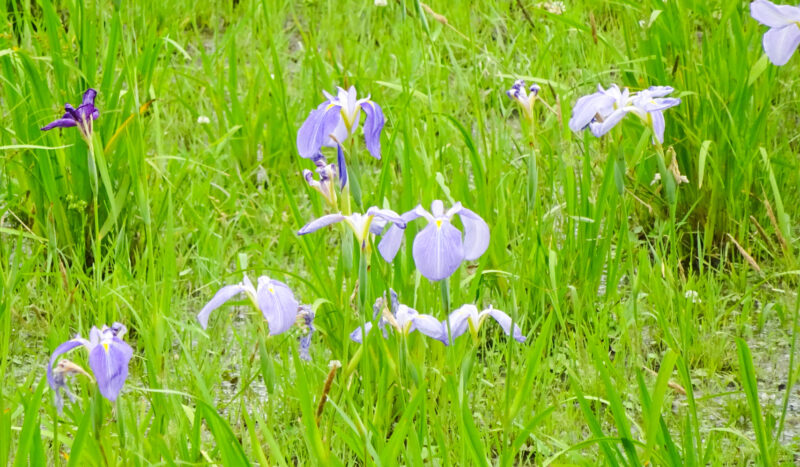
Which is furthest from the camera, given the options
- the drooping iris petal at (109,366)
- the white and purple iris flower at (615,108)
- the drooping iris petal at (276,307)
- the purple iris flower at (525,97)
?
the purple iris flower at (525,97)

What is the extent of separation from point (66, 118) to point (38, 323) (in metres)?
0.68

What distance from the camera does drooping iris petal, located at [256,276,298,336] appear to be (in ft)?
3.69

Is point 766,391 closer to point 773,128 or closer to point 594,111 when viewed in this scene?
point 594,111

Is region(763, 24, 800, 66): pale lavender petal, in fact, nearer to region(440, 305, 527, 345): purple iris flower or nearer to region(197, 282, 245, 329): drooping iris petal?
region(440, 305, 527, 345): purple iris flower

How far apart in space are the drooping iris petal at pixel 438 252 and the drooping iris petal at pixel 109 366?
392 mm

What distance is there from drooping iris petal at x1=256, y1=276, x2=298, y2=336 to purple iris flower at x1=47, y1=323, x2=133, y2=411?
18 cm

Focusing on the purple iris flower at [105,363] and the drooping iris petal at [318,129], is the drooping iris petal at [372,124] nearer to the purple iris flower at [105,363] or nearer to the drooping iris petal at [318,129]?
the drooping iris petal at [318,129]

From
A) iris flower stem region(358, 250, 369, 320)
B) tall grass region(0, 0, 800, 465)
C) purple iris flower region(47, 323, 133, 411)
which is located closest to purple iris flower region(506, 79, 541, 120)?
tall grass region(0, 0, 800, 465)

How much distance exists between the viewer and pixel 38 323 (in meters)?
1.90

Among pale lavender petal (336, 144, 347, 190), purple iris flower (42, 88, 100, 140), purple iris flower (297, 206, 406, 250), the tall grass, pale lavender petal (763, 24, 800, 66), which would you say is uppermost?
pale lavender petal (763, 24, 800, 66)

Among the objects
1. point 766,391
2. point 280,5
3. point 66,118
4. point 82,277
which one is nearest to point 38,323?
Answer: point 82,277

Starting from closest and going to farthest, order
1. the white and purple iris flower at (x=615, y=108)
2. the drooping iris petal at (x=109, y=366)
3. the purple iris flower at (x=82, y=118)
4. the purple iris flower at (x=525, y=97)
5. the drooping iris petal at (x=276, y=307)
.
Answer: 1. the drooping iris petal at (x=109, y=366)
2. the drooping iris petal at (x=276, y=307)
3. the white and purple iris flower at (x=615, y=108)
4. the purple iris flower at (x=82, y=118)
5. the purple iris flower at (x=525, y=97)

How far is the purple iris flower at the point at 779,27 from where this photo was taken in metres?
1.13

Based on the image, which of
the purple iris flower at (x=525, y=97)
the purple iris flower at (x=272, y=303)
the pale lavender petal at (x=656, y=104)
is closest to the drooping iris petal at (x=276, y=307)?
the purple iris flower at (x=272, y=303)
